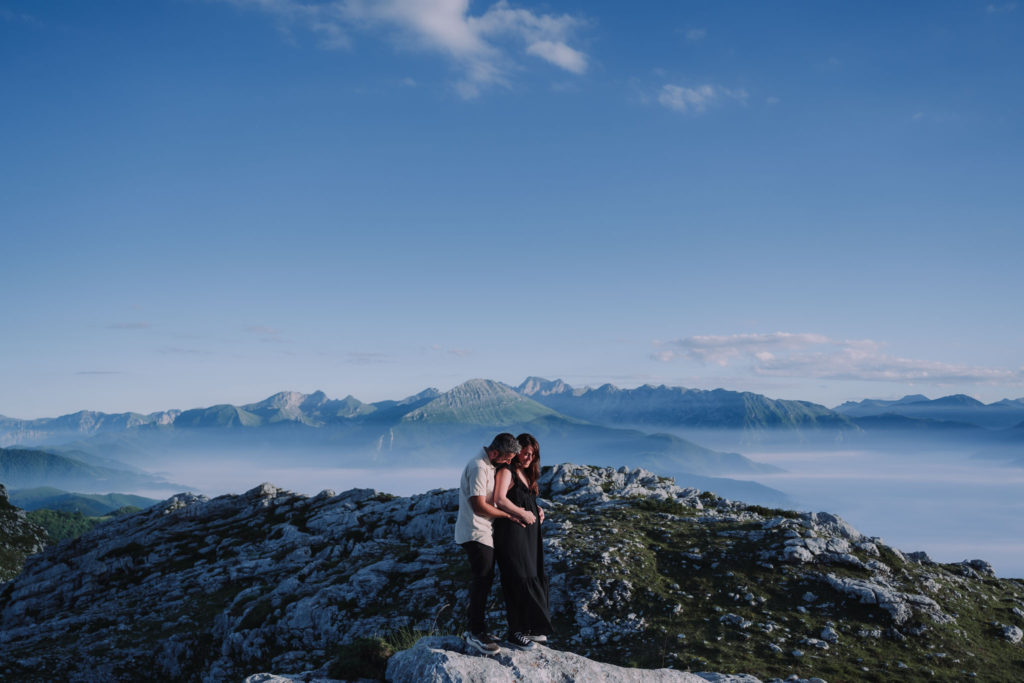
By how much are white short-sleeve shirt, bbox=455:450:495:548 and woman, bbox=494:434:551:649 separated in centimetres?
17

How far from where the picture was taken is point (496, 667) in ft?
34.6

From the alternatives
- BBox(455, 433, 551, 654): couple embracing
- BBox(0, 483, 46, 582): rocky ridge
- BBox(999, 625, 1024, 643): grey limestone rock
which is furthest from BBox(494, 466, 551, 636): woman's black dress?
BBox(0, 483, 46, 582): rocky ridge

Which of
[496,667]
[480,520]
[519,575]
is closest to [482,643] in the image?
[496,667]

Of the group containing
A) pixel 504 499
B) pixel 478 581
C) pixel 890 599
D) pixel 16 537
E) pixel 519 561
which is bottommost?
pixel 16 537

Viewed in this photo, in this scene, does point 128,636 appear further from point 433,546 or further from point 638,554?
point 638,554

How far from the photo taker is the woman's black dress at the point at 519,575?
11742 mm

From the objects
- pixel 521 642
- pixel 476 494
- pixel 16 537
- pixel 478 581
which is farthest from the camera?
pixel 16 537

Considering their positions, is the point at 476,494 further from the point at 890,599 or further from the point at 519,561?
the point at 890,599

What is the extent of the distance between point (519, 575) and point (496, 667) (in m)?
1.81

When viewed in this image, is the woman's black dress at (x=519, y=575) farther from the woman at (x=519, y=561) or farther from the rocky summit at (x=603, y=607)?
the rocky summit at (x=603, y=607)

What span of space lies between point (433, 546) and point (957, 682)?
81.4 feet

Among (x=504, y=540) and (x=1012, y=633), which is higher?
(x=504, y=540)

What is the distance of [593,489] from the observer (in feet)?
141

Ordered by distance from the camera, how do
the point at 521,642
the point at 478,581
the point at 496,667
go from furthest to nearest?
the point at 478,581 → the point at 521,642 → the point at 496,667
